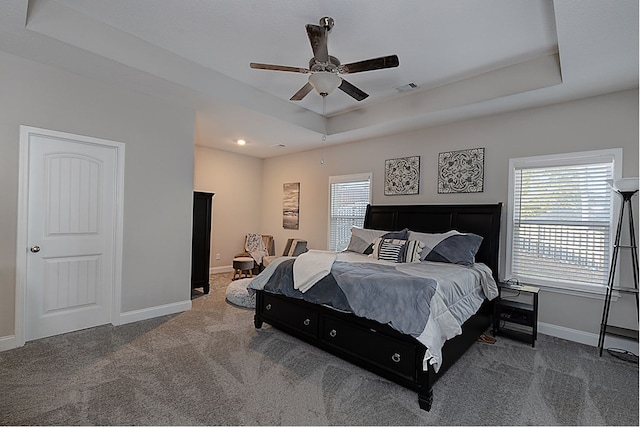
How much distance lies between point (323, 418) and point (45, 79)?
152 inches

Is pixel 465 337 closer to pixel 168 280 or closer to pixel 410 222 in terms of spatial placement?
pixel 410 222

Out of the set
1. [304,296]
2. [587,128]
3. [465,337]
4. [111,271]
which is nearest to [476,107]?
[587,128]

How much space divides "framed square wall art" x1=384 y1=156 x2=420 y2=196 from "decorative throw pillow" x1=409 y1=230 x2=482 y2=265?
1171 millimetres

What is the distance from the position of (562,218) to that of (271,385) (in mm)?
3518

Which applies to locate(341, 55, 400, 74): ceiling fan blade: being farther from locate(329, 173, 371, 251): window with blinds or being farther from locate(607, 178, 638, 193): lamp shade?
locate(329, 173, 371, 251): window with blinds

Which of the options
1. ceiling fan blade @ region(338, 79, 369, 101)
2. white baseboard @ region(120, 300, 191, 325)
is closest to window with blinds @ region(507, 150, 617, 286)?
ceiling fan blade @ region(338, 79, 369, 101)

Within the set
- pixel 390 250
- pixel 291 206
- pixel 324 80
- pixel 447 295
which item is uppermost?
pixel 324 80

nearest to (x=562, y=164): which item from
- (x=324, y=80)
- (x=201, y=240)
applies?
(x=324, y=80)

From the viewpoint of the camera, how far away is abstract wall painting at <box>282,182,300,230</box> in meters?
6.51

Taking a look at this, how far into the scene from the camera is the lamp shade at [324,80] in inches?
103

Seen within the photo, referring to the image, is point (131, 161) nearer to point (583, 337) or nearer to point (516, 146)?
point (516, 146)

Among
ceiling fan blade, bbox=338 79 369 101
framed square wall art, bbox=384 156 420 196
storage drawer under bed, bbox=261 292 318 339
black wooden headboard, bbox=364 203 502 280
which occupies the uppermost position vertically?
ceiling fan blade, bbox=338 79 369 101

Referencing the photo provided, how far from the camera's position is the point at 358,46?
303 centimetres

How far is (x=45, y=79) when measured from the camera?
3.04 metres
